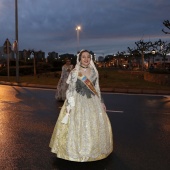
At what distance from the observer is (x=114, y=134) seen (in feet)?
24.7

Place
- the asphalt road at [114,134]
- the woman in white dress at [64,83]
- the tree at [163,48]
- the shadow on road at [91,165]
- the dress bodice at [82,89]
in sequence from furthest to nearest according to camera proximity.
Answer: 1. the tree at [163,48]
2. the woman in white dress at [64,83]
3. the dress bodice at [82,89]
4. the asphalt road at [114,134]
5. the shadow on road at [91,165]

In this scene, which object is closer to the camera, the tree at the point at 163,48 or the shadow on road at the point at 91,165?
the shadow on road at the point at 91,165

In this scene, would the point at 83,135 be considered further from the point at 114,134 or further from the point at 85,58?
the point at 114,134

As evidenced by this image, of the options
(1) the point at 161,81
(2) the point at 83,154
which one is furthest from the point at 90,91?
(1) the point at 161,81

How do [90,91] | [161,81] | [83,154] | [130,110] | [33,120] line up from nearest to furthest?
1. [83,154]
2. [90,91]
3. [33,120]
4. [130,110]
5. [161,81]

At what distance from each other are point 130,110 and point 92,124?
18.0ft

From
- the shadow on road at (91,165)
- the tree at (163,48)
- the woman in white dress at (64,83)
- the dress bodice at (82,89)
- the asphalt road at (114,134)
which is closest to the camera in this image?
the shadow on road at (91,165)

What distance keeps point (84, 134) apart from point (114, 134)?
222 centimetres

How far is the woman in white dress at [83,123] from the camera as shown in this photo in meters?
5.40

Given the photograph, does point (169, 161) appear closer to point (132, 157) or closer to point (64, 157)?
point (132, 157)

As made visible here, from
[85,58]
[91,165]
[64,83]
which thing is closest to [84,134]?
[91,165]

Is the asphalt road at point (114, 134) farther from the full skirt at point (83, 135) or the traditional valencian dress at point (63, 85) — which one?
the traditional valencian dress at point (63, 85)

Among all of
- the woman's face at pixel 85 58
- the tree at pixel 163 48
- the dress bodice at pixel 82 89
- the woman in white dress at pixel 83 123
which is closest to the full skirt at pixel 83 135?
the woman in white dress at pixel 83 123

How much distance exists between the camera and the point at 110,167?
17.7ft
